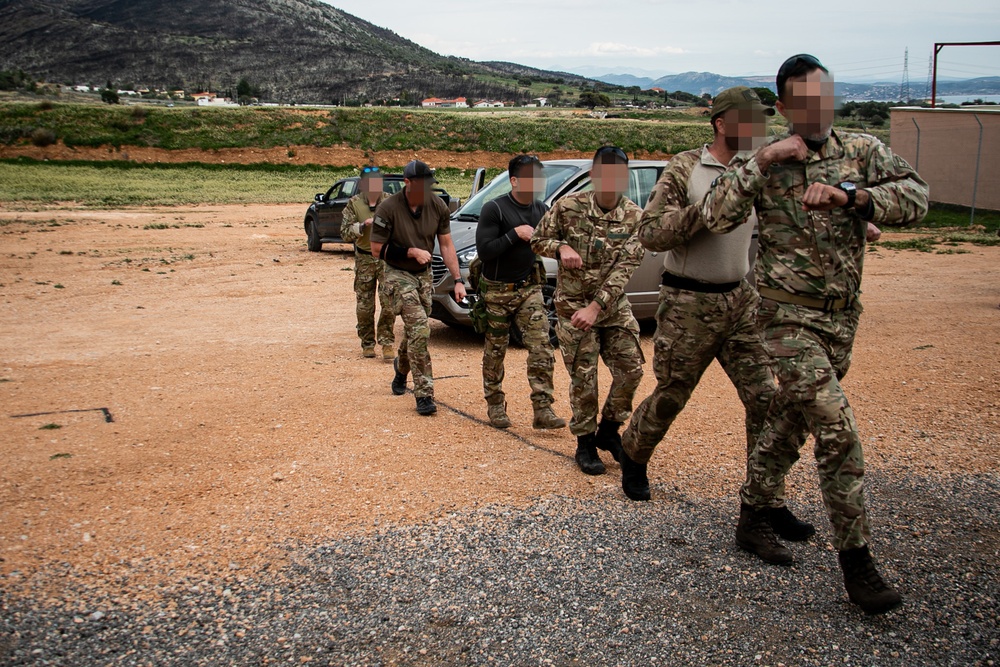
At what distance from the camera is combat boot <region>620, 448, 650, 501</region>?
4840mm

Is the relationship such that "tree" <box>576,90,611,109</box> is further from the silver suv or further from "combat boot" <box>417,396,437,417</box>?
"combat boot" <box>417,396,437,417</box>

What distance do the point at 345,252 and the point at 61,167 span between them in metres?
33.9

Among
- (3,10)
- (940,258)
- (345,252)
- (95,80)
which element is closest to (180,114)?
(345,252)

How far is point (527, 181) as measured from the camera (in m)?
5.99

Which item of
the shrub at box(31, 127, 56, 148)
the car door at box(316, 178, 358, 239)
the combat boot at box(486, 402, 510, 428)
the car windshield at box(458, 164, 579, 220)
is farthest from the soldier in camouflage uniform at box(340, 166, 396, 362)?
the shrub at box(31, 127, 56, 148)

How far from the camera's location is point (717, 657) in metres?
3.32

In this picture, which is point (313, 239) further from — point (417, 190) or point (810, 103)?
point (810, 103)

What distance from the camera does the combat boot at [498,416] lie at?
20.7 ft

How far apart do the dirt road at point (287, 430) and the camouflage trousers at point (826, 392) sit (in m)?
1.33

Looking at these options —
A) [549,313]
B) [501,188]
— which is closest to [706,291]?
[549,313]

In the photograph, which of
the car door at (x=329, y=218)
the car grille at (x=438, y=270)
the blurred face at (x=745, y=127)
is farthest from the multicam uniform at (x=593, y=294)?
the car door at (x=329, y=218)

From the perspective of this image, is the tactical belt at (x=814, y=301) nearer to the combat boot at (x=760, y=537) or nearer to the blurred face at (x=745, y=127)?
the blurred face at (x=745, y=127)

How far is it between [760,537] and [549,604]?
1101 mm

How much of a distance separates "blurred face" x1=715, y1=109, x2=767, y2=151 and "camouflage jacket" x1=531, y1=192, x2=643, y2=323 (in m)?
1.17
